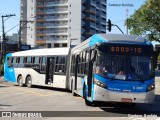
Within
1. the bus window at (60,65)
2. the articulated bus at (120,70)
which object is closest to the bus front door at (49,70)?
the bus window at (60,65)

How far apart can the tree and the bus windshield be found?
31.0 metres

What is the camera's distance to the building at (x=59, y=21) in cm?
14088

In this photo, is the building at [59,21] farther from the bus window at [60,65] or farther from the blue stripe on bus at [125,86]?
the blue stripe on bus at [125,86]

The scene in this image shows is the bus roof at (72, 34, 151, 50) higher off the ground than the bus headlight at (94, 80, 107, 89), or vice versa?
the bus roof at (72, 34, 151, 50)

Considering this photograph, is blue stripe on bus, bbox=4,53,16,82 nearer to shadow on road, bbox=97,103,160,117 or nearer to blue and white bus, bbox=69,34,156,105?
shadow on road, bbox=97,103,160,117

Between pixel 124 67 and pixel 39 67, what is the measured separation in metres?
13.7

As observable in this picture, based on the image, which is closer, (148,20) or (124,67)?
(124,67)

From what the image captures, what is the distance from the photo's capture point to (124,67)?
14.7 meters

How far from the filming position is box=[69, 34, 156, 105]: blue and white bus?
1452 cm

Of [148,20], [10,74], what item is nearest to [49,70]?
[10,74]

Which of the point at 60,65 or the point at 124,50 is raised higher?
the point at 124,50

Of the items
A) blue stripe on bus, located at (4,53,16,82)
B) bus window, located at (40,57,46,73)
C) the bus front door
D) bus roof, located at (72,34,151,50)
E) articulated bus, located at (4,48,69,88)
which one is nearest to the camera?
bus roof, located at (72,34,151,50)

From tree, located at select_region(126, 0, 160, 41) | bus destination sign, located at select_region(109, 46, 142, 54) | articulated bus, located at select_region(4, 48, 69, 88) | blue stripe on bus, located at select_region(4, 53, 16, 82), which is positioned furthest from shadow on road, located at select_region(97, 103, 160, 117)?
tree, located at select_region(126, 0, 160, 41)

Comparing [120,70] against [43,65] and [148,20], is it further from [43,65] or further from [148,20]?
[148,20]
